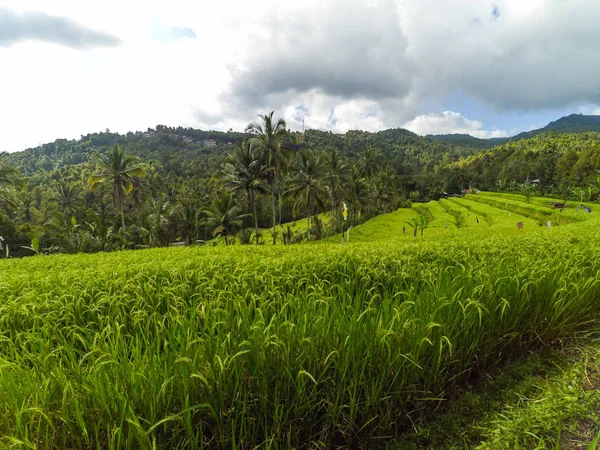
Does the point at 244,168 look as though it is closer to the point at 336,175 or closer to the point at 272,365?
the point at 336,175

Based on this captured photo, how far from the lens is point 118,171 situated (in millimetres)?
A: 29078


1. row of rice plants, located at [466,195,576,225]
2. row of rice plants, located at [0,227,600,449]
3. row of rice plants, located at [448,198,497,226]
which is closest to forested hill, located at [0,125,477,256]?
row of rice plants, located at [448,198,497,226]

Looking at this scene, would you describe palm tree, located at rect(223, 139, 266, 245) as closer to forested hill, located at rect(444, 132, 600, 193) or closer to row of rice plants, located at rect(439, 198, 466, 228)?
row of rice plants, located at rect(439, 198, 466, 228)

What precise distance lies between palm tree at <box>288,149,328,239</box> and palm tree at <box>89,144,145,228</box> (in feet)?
49.4

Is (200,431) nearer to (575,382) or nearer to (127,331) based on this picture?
(127,331)

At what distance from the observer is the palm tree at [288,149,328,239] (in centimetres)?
3066

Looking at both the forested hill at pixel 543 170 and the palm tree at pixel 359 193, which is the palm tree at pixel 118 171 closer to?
the palm tree at pixel 359 193

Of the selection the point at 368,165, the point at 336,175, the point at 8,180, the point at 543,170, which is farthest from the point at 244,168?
the point at 543,170

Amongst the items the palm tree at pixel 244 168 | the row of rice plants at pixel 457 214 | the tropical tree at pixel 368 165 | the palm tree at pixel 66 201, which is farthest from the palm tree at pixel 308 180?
the palm tree at pixel 66 201

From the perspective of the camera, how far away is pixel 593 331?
3.58 meters

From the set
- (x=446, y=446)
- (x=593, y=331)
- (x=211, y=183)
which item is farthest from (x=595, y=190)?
(x=211, y=183)

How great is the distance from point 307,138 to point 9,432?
437 ft

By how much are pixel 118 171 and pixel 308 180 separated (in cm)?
1790

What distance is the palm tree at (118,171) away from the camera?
28.7 m
